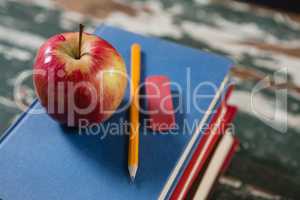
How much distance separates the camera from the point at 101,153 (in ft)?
1.38

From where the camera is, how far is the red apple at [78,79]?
1.28ft

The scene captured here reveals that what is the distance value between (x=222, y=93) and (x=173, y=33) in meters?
0.28

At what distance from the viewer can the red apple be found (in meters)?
0.39

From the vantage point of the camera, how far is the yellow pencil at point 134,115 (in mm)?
407

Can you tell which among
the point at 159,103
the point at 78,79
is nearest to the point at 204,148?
the point at 159,103

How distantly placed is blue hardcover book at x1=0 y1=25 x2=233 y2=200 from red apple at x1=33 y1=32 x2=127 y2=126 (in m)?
0.02

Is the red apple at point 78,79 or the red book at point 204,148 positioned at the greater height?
the red apple at point 78,79

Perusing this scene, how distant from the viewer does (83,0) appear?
2.63 feet

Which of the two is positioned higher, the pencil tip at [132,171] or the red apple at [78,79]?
the red apple at [78,79]

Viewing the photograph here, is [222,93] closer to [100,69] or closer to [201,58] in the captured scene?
[201,58]

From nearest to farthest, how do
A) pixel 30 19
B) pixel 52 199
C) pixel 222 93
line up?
pixel 52 199 < pixel 222 93 < pixel 30 19

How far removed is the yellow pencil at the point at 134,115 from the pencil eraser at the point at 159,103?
1 centimetres

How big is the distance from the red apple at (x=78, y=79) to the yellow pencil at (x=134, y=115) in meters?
0.03

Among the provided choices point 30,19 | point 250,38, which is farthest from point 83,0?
point 250,38
